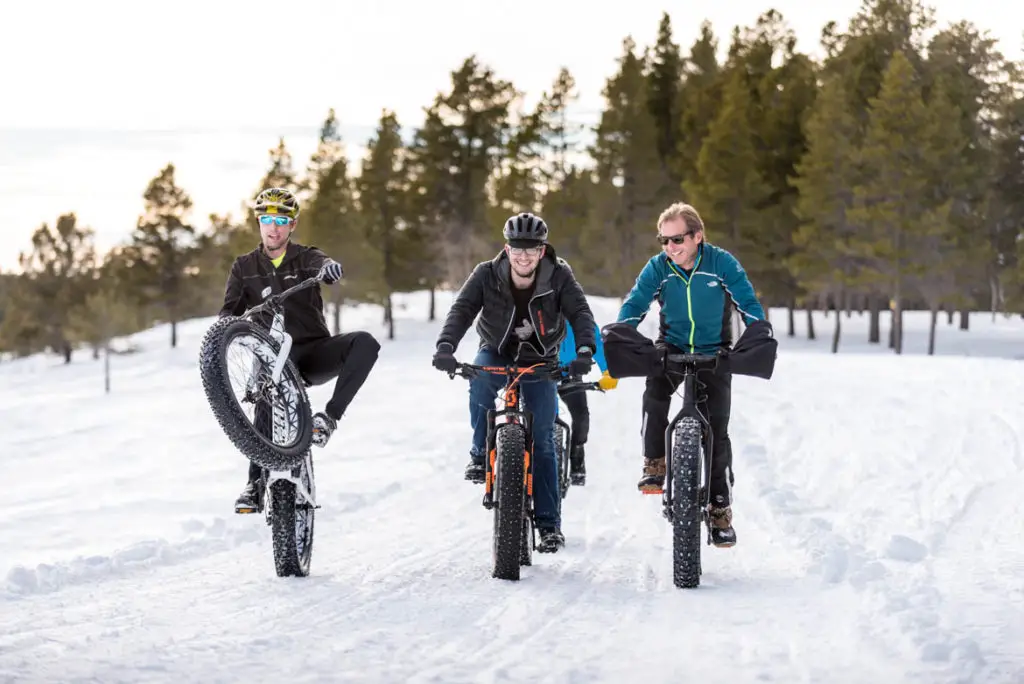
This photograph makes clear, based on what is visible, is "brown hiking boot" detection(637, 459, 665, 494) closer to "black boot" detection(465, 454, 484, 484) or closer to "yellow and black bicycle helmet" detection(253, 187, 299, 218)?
"black boot" detection(465, 454, 484, 484)

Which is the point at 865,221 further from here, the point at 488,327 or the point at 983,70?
the point at 488,327

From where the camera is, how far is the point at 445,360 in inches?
267

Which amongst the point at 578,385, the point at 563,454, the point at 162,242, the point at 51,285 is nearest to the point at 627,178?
the point at 162,242

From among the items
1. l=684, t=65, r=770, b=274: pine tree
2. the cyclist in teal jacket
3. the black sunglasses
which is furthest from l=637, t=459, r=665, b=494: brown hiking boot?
l=684, t=65, r=770, b=274: pine tree

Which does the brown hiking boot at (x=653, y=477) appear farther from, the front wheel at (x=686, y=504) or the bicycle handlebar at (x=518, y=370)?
the bicycle handlebar at (x=518, y=370)

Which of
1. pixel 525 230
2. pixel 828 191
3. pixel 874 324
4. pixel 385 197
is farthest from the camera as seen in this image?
pixel 385 197

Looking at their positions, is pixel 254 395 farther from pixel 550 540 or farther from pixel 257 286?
pixel 550 540

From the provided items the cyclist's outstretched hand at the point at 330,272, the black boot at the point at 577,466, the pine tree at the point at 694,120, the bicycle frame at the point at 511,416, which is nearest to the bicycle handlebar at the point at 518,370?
the bicycle frame at the point at 511,416

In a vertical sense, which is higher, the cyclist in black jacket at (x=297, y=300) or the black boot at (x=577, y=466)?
the cyclist in black jacket at (x=297, y=300)

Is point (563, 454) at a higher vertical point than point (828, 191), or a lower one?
lower

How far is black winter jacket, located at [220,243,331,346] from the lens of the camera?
7.45m

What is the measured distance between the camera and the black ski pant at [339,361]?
7402 mm

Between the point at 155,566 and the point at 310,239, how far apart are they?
145ft

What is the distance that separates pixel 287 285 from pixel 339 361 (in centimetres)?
65
